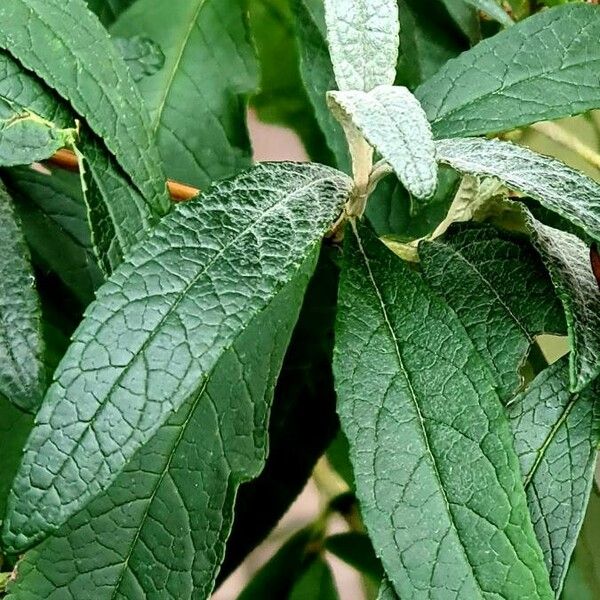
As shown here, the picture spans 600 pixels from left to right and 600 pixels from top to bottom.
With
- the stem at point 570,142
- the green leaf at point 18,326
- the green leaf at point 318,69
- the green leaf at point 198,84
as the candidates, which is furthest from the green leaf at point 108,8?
the stem at point 570,142

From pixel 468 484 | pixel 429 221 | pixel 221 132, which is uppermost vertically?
pixel 221 132

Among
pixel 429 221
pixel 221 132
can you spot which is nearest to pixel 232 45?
pixel 221 132

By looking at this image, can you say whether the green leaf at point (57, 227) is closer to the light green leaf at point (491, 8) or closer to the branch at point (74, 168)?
the branch at point (74, 168)

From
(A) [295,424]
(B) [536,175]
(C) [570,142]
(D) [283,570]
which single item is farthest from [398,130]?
(D) [283,570]

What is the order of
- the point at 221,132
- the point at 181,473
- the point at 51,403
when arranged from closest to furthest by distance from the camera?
1. the point at 51,403
2. the point at 181,473
3. the point at 221,132

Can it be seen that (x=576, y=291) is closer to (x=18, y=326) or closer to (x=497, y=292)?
(x=497, y=292)

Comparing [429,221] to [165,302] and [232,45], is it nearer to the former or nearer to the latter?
[232,45]

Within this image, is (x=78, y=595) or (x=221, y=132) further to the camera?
(x=221, y=132)
